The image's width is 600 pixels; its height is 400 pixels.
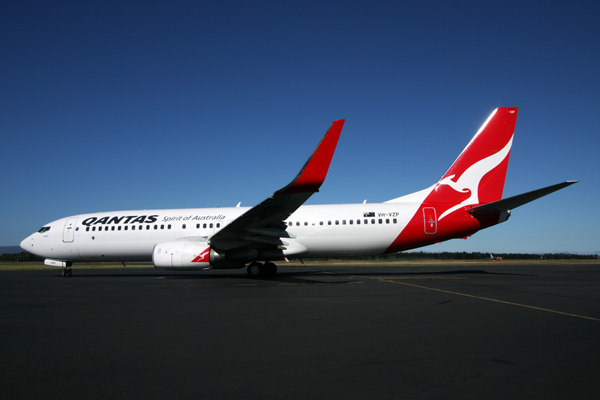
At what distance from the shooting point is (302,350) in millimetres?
4344

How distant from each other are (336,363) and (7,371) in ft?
10.6

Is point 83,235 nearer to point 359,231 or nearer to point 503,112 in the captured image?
point 359,231

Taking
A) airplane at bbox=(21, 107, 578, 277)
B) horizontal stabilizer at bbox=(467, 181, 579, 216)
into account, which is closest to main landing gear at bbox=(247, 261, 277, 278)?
airplane at bbox=(21, 107, 578, 277)

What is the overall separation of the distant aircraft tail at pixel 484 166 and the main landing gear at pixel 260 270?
765 centimetres

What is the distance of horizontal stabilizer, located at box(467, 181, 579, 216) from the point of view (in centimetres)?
1277

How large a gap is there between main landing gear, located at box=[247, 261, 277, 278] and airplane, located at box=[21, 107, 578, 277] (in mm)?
43

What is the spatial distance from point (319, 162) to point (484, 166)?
9659mm

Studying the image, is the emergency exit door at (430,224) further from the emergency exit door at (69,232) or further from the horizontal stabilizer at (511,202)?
the emergency exit door at (69,232)

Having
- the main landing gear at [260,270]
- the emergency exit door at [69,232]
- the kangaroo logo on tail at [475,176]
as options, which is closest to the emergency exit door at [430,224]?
the kangaroo logo on tail at [475,176]

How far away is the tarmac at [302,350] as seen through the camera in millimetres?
3139

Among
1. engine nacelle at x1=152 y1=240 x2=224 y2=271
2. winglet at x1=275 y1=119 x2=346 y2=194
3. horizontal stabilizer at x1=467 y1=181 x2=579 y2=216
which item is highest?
winglet at x1=275 y1=119 x2=346 y2=194

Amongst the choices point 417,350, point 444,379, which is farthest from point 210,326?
point 444,379

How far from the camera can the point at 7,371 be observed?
3.63m

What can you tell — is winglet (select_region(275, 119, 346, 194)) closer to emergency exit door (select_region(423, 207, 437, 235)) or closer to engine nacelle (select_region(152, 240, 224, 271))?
engine nacelle (select_region(152, 240, 224, 271))
